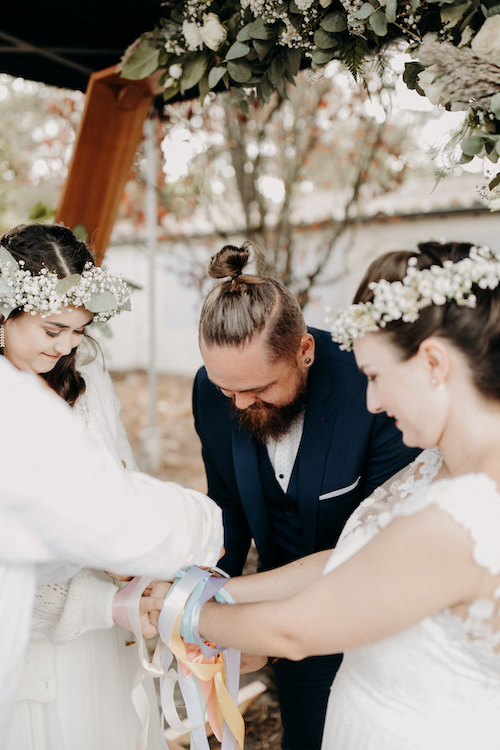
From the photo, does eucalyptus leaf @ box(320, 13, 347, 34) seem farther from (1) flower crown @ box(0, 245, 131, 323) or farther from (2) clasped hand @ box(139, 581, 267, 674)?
(2) clasped hand @ box(139, 581, 267, 674)

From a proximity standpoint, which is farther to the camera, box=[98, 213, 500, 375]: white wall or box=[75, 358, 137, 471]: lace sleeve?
box=[98, 213, 500, 375]: white wall

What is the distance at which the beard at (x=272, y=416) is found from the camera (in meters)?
2.12

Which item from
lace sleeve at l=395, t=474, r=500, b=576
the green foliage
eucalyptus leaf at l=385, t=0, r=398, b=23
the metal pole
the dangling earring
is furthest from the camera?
the metal pole

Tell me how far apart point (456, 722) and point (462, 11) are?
157 cm

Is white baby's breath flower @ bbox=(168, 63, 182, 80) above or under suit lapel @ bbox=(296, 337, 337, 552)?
above

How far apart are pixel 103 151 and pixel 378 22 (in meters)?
1.71

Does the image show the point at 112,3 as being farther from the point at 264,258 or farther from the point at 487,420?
the point at 487,420

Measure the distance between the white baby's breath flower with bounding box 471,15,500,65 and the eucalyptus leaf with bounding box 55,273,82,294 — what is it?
4.09ft

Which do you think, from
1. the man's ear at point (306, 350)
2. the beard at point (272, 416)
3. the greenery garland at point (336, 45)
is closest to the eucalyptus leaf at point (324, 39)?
the greenery garland at point (336, 45)

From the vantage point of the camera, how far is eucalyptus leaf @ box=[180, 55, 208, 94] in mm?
1965

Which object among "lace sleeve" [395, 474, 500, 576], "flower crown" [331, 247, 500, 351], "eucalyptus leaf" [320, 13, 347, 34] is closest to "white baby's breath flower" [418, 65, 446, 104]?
"eucalyptus leaf" [320, 13, 347, 34]

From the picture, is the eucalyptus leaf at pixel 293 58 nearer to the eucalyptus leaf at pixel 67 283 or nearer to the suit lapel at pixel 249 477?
the eucalyptus leaf at pixel 67 283

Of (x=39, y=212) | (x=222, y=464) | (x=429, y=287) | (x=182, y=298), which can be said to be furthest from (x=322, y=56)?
(x=182, y=298)

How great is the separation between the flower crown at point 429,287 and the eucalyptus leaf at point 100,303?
38.0 inches
